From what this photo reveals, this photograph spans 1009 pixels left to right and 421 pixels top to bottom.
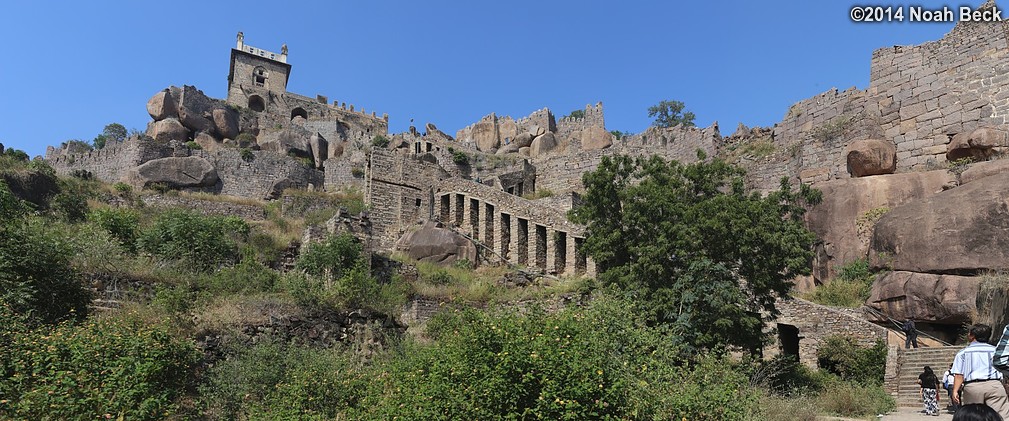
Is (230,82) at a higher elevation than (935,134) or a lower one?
higher

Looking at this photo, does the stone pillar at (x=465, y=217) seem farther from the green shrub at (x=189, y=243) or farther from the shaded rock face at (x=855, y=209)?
the shaded rock face at (x=855, y=209)

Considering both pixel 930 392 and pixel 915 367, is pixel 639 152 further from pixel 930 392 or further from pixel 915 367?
pixel 930 392

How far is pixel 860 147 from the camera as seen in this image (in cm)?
2688

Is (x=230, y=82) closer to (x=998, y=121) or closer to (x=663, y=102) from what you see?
(x=663, y=102)

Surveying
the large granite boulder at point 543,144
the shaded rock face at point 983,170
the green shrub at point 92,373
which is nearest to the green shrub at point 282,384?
the green shrub at point 92,373

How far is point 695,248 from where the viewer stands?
56.3 feet

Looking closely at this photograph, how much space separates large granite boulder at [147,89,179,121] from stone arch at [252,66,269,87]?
617 inches

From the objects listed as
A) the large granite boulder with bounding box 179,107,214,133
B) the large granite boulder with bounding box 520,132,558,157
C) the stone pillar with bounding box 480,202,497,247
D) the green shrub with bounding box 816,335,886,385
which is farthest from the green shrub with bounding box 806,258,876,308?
the large granite boulder with bounding box 179,107,214,133

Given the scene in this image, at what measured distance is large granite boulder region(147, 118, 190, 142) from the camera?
1721 inches

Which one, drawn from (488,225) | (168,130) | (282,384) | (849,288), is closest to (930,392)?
(849,288)

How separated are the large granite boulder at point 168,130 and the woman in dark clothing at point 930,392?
42.1 meters

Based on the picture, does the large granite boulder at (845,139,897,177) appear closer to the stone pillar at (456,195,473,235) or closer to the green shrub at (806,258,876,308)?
the green shrub at (806,258,876,308)

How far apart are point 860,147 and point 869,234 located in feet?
14.0

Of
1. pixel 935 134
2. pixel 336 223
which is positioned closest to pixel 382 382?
pixel 336 223
